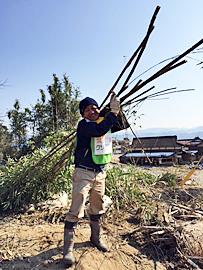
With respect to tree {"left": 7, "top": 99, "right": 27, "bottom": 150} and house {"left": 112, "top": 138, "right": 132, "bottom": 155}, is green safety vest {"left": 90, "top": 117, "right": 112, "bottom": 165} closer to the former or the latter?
house {"left": 112, "top": 138, "right": 132, "bottom": 155}

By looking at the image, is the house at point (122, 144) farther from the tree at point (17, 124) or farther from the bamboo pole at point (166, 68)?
the tree at point (17, 124)

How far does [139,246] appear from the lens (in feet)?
7.86

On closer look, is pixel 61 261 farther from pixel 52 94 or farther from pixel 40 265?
pixel 52 94

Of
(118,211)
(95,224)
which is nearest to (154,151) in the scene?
(118,211)

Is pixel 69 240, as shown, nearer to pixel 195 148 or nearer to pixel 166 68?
pixel 166 68

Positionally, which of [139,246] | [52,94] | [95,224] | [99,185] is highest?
[52,94]

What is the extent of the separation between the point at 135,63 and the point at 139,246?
1933mm

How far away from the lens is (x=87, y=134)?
6.97 feet

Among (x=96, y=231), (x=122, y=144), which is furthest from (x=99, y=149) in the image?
(x=122, y=144)

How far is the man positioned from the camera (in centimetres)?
205

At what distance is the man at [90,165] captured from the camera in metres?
2.05

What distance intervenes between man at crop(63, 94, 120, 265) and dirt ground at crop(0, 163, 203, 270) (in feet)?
0.50

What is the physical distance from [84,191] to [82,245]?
65 cm

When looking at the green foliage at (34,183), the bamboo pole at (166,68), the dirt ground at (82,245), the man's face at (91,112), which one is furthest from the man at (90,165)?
the green foliage at (34,183)
